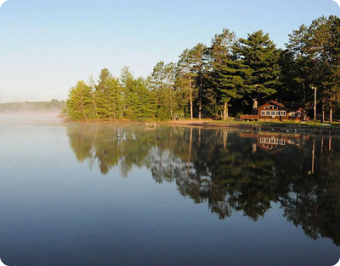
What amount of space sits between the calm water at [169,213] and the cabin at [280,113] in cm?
4892

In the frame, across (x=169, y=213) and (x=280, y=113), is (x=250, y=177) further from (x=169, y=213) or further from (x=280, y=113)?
(x=280, y=113)

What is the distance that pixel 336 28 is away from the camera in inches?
2096

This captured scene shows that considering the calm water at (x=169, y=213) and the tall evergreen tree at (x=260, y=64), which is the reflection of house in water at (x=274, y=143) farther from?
the tall evergreen tree at (x=260, y=64)

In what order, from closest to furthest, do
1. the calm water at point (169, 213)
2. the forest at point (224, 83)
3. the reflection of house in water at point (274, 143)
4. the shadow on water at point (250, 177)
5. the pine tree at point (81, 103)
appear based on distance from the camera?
the calm water at point (169, 213) < the shadow on water at point (250, 177) < the reflection of house in water at point (274, 143) < the forest at point (224, 83) < the pine tree at point (81, 103)

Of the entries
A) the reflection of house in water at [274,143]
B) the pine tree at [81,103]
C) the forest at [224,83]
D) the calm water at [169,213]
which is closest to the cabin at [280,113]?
the forest at [224,83]

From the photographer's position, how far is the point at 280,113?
218 feet

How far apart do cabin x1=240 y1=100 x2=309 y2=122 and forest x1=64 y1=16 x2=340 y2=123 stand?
95.8 inches

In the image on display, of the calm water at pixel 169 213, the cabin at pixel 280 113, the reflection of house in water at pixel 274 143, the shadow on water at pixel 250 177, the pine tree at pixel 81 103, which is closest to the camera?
the calm water at pixel 169 213

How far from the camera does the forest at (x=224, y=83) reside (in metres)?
55.9

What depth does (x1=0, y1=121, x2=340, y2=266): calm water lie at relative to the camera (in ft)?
23.4

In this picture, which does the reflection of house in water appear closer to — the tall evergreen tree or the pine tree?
the tall evergreen tree

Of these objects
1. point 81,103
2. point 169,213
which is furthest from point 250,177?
point 81,103

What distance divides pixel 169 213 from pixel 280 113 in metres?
61.7

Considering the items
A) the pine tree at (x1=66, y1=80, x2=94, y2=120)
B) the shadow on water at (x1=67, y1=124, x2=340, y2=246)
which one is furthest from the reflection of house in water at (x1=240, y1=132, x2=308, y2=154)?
the pine tree at (x1=66, y1=80, x2=94, y2=120)
